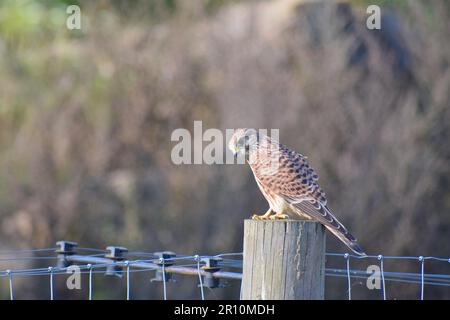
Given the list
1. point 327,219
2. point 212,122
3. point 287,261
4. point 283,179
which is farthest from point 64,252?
point 212,122

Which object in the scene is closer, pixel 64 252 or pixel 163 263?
pixel 163 263

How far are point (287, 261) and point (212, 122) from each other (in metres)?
6.88

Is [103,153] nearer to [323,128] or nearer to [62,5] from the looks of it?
[323,128]

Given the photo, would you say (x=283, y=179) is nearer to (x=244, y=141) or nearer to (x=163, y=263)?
(x=244, y=141)

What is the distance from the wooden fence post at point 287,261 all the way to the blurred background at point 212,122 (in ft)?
19.2

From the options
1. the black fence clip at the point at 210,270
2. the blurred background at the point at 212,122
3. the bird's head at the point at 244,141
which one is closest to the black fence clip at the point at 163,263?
the black fence clip at the point at 210,270

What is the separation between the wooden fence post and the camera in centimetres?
324

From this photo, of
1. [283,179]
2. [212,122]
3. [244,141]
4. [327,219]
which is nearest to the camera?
[327,219]

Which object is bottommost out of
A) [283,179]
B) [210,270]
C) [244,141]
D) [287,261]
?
[210,270]

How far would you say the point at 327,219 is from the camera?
14.7 feet

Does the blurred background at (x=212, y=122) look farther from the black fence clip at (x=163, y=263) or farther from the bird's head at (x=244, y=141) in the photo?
the black fence clip at (x=163, y=263)

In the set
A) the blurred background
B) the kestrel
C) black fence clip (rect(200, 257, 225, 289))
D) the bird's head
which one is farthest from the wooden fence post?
the blurred background

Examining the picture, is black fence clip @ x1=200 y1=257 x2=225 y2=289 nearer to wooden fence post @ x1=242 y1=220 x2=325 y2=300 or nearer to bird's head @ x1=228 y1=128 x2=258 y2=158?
wooden fence post @ x1=242 y1=220 x2=325 y2=300
